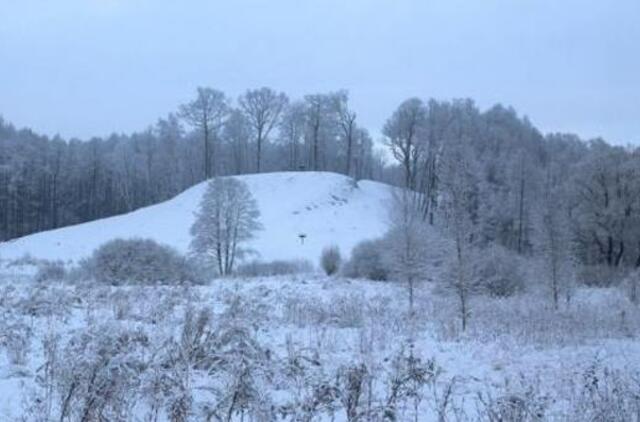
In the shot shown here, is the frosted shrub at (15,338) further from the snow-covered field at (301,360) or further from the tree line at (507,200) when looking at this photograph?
the tree line at (507,200)

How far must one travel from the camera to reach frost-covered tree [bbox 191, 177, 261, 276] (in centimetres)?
3997

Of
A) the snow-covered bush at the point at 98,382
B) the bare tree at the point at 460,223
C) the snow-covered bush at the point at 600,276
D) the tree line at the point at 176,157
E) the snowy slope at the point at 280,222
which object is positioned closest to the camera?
the snow-covered bush at the point at 98,382

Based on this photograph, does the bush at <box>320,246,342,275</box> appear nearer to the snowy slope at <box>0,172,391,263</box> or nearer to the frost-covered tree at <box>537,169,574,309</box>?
the snowy slope at <box>0,172,391,263</box>

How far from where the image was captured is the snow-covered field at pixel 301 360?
563cm

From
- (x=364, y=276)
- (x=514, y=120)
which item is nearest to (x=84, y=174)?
(x=514, y=120)

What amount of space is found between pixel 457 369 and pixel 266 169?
283ft

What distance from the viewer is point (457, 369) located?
29.8 ft

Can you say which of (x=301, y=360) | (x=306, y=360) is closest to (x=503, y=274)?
(x=301, y=360)

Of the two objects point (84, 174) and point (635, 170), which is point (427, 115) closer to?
point (635, 170)

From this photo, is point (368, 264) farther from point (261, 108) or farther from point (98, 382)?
point (261, 108)

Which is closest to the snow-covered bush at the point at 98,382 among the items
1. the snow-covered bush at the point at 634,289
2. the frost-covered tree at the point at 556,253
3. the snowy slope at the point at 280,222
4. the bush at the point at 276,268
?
the frost-covered tree at the point at 556,253

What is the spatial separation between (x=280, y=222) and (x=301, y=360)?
48.4 meters

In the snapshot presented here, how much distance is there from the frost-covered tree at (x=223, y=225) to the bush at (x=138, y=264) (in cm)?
1293

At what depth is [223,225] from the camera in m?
41.1
